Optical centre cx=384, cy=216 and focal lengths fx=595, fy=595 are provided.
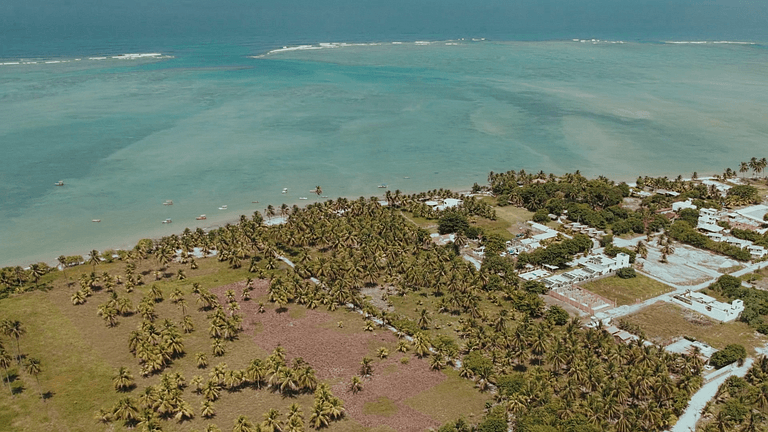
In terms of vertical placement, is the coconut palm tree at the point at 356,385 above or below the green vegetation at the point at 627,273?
below

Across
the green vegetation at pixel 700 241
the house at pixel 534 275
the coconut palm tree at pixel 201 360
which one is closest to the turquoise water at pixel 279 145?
the green vegetation at pixel 700 241

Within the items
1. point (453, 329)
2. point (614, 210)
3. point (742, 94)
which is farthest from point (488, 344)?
point (742, 94)

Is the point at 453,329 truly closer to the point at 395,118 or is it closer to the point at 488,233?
the point at 488,233

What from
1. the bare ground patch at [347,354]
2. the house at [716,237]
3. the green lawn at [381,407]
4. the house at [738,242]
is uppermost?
the house at [738,242]

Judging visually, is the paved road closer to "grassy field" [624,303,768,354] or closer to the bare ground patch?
"grassy field" [624,303,768,354]

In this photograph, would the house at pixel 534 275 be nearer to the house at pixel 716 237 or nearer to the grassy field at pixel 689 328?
the grassy field at pixel 689 328

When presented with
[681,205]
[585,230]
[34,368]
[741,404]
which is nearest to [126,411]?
[34,368]

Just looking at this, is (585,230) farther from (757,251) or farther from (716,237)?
(757,251)
